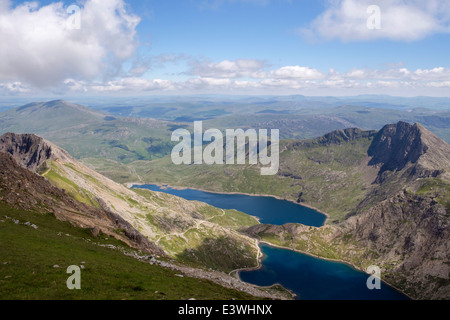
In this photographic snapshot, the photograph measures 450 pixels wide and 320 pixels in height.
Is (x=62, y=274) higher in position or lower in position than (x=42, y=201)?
higher

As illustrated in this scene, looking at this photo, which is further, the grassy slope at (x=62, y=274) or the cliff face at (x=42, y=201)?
the cliff face at (x=42, y=201)

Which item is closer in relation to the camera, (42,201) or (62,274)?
(62,274)

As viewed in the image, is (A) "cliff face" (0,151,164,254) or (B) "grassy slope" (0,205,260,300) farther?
(A) "cliff face" (0,151,164,254)
